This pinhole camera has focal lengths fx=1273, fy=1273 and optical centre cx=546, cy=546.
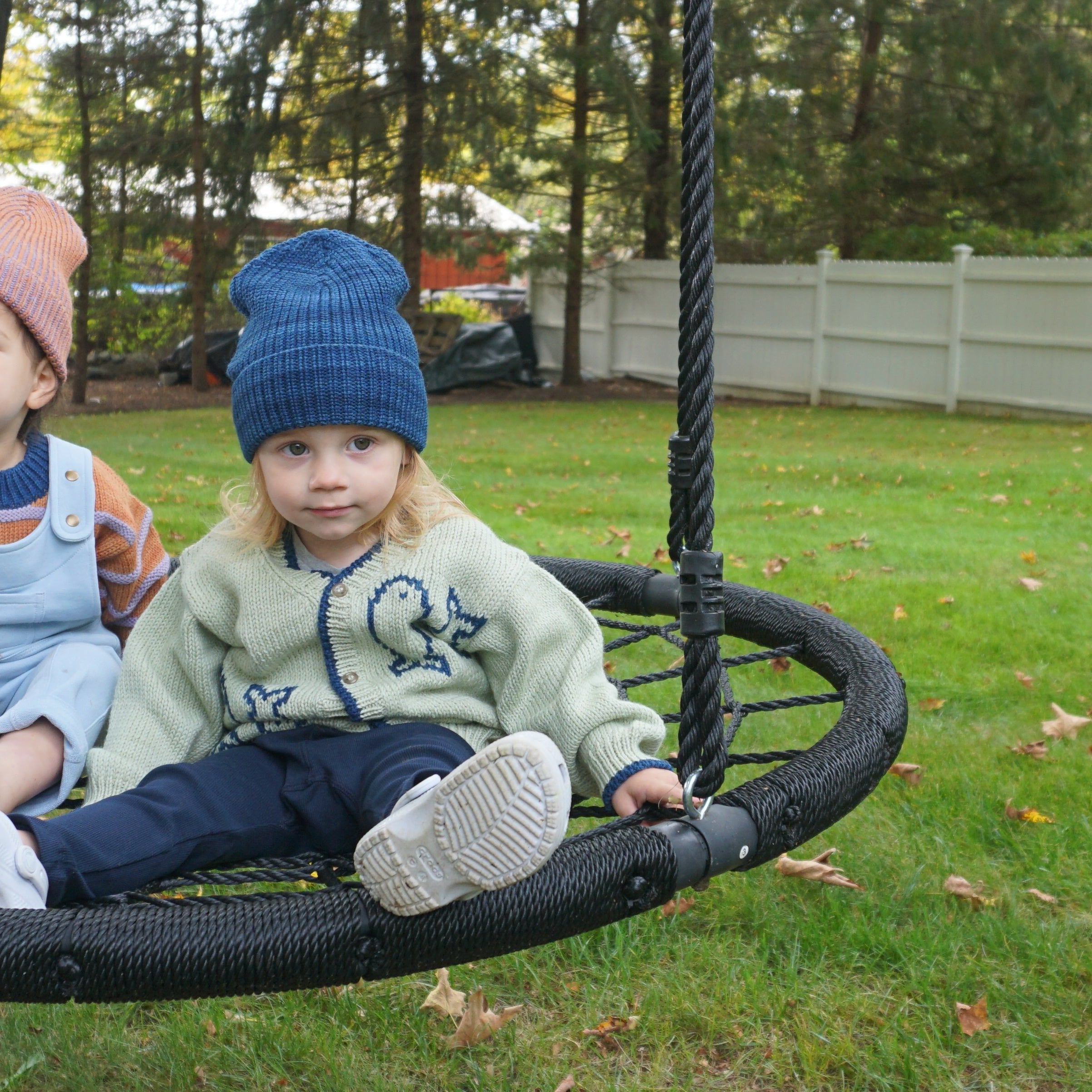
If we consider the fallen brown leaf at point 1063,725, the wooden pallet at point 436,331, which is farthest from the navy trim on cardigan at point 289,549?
the wooden pallet at point 436,331

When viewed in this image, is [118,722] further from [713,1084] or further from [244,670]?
[713,1084]

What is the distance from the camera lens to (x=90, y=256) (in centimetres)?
1458

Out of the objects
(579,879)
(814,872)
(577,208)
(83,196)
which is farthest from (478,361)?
(579,879)

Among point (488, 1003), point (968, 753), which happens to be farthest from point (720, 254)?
point (488, 1003)

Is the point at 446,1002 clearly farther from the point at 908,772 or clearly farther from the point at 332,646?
the point at 908,772

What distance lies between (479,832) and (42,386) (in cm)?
118

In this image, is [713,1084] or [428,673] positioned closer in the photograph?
[428,673]

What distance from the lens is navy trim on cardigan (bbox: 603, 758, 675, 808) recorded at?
1684 mm

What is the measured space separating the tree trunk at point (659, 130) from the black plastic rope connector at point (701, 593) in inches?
484

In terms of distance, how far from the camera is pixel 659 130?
1495cm

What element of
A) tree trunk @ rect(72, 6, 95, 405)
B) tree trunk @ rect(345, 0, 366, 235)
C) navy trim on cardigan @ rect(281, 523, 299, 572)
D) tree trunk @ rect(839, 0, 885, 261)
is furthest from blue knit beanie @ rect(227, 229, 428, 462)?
tree trunk @ rect(839, 0, 885, 261)

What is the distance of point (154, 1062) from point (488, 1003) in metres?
0.58

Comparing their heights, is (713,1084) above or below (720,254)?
below

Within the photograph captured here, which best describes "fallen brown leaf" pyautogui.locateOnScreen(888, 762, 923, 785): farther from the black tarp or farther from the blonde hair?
the black tarp
